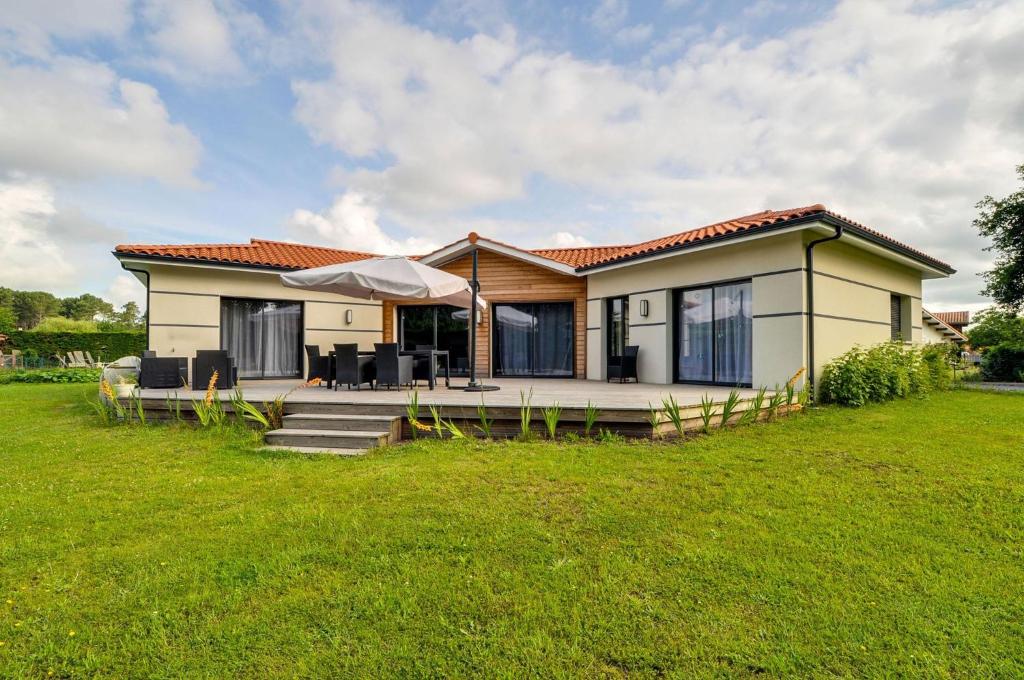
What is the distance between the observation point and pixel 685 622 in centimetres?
219

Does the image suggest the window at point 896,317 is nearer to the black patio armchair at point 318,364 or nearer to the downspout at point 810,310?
the downspout at point 810,310

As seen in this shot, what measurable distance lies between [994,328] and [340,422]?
20902 mm

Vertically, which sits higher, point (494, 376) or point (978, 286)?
point (978, 286)

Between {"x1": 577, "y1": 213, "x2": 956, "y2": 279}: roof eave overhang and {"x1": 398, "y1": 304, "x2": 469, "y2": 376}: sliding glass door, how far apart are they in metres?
3.62

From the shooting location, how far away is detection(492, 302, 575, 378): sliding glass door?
12.7m

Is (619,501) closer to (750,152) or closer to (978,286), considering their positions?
(750,152)

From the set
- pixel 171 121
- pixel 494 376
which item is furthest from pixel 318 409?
pixel 171 121

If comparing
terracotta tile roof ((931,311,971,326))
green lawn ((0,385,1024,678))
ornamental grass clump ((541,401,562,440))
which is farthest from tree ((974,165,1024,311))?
terracotta tile roof ((931,311,971,326))

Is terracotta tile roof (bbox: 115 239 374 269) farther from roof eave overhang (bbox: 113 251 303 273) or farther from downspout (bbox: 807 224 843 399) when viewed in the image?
downspout (bbox: 807 224 843 399)

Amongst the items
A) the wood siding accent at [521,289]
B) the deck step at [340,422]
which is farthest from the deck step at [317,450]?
the wood siding accent at [521,289]

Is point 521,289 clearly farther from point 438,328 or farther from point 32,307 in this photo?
point 32,307

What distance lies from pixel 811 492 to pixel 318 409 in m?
5.44

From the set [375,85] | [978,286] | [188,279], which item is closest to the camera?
[188,279]

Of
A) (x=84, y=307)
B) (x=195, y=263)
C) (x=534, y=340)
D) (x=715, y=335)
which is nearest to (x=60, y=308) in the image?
(x=84, y=307)
